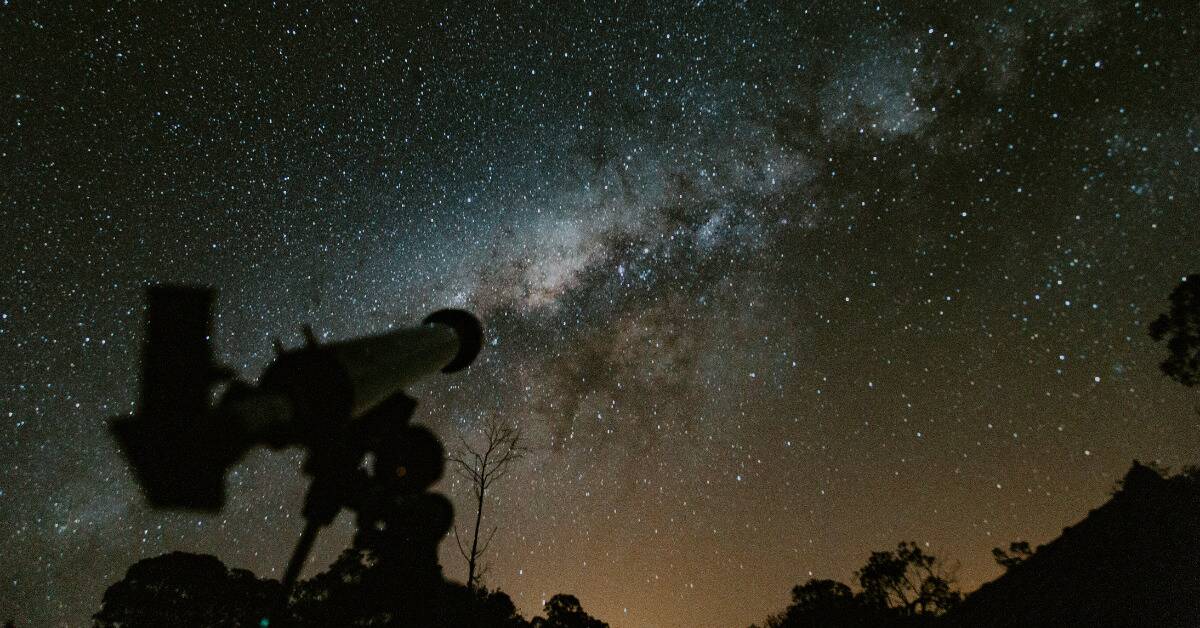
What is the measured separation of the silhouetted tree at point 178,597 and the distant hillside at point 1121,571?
22.4 meters

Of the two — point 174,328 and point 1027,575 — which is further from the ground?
point 1027,575

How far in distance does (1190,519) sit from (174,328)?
22.3 metres

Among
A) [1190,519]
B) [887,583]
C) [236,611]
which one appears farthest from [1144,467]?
[236,611]

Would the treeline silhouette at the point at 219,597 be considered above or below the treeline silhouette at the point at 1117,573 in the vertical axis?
above

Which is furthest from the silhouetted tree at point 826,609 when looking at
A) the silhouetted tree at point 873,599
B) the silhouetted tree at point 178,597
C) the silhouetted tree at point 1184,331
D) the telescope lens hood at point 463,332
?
the telescope lens hood at point 463,332

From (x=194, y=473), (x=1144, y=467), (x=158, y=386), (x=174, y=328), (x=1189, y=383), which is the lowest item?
(x=194, y=473)

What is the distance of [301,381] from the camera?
7.47 ft

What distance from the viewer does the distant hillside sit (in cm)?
1448

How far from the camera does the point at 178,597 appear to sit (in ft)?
61.5

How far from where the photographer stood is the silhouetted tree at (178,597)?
60.4 feet

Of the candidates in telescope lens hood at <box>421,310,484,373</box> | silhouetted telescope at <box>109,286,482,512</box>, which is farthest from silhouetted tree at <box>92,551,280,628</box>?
silhouetted telescope at <box>109,286,482,512</box>

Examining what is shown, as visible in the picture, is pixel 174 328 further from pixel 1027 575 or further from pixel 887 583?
pixel 887 583

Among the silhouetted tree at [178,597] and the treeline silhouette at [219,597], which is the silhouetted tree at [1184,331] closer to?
the treeline silhouette at [219,597]

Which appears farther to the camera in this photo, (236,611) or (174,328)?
(236,611)
